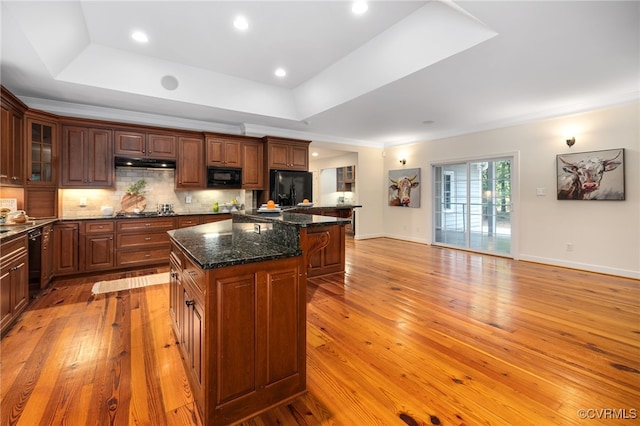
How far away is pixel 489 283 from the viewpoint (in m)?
3.96

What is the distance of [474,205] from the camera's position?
6121mm

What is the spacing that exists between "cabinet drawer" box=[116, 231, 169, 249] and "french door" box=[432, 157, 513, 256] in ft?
19.0

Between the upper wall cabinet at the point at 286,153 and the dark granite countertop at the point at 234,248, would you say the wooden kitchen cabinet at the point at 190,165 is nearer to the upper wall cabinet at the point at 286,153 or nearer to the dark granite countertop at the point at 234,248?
the upper wall cabinet at the point at 286,153

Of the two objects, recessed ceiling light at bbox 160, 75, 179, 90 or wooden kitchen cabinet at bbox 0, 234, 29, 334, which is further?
recessed ceiling light at bbox 160, 75, 179, 90

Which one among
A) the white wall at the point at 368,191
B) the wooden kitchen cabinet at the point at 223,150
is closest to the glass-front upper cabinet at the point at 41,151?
the wooden kitchen cabinet at the point at 223,150

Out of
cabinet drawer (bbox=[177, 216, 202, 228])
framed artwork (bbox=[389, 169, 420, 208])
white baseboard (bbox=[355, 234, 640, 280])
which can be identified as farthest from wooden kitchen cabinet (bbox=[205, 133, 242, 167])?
white baseboard (bbox=[355, 234, 640, 280])

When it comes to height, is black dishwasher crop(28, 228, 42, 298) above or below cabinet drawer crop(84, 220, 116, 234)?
below

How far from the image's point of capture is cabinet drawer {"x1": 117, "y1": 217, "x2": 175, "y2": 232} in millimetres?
4457

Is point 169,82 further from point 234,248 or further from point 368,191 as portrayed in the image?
point 368,191

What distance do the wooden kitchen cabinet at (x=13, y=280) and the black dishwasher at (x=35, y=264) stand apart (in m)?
0.65

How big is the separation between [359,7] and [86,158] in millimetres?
4442

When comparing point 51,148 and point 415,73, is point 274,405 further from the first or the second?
point 51,148

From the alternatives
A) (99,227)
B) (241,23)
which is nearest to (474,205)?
(241,23)

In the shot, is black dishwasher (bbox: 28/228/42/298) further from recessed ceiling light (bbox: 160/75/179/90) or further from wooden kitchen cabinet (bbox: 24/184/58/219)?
recessed ceiling light (bbox: 160/75/179/90)
